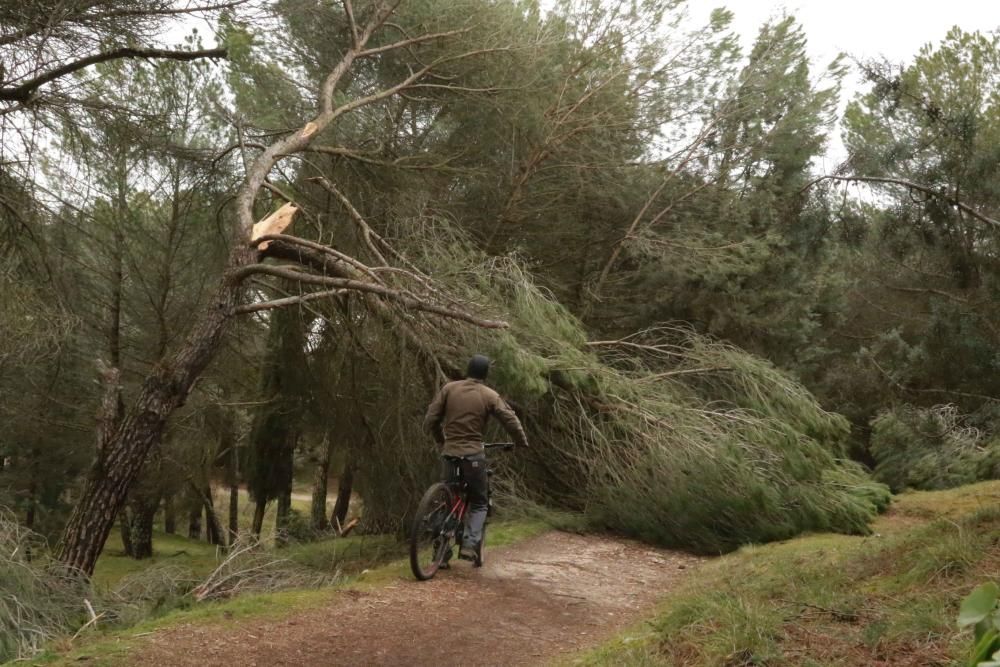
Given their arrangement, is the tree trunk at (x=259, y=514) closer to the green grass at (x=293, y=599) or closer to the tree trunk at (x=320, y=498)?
the tree trunk at (x=320, y=498)

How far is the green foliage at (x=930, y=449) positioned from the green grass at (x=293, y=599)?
144 inches

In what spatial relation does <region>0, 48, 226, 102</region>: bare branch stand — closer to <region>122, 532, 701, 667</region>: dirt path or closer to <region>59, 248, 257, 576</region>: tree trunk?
<region>59, 248, 257, 576</region>: tree trunk

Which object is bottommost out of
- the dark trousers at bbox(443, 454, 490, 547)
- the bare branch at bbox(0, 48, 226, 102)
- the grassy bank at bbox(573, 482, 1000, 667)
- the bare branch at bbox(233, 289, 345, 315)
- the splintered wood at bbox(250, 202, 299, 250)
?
the grassy bank at bbox(573, 482, 1000, 667)

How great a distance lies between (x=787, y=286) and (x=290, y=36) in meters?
9.46

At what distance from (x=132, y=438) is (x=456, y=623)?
4.14 m

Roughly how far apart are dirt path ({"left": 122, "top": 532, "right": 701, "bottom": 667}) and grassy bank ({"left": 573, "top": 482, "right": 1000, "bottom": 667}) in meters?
0.67

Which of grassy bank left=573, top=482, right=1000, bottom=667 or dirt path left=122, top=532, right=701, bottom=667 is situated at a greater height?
grassy bank left=573, top=482, right=1000, bottom=667

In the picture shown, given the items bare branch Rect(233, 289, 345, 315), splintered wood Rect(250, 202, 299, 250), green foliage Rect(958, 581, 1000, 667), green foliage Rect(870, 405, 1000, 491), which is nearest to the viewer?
green foliage Rect(958, 581, 1000, 667)

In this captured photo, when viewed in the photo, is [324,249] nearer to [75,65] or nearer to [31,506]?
[75,65]

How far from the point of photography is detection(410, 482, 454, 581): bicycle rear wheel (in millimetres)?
6164

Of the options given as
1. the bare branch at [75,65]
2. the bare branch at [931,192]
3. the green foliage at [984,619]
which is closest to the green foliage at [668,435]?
the bare branch at [931,192]

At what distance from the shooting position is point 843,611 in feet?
13.6

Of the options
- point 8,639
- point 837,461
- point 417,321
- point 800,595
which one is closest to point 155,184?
point 417,321

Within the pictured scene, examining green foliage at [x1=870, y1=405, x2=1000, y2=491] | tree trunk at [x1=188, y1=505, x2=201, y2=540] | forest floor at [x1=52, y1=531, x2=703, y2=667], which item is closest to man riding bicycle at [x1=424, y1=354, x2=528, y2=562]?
forest floor at [x1=52, y1=531, x2=703, y2=667]
